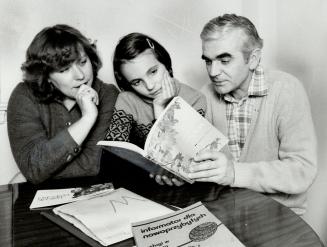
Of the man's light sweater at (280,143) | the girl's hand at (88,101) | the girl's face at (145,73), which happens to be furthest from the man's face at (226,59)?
the girl's hand at (88,101)

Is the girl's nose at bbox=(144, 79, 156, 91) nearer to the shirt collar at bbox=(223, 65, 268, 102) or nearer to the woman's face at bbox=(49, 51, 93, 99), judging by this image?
the woman's face at bbox=(49, 51, 93, 99)

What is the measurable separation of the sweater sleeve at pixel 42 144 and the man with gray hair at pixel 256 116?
0.53 m

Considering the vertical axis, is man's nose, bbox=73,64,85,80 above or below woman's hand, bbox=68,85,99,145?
above

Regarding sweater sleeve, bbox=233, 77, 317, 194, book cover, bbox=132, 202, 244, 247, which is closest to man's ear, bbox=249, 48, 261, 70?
sweater sleeve, bbox=233, 77, 317, 194

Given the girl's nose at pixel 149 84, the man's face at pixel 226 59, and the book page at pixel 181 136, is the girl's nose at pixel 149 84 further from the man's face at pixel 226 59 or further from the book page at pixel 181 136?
the book page at pixel 181 136

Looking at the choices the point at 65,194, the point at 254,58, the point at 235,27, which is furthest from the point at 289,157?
the point at 65,194

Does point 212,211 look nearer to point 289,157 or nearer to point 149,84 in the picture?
point 289,157

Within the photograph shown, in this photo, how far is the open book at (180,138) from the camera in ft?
3.52

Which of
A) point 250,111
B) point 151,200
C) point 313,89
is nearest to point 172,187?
point 151,200

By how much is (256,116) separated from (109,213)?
0.76 meters

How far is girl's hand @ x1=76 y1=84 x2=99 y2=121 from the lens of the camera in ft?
4.85

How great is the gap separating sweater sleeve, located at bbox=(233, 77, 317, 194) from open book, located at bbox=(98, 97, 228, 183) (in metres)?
0.17

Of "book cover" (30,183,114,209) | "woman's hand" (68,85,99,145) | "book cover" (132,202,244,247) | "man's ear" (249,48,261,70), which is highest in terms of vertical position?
"man's ear" (249,48,261,70)

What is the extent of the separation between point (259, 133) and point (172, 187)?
1.51ft
